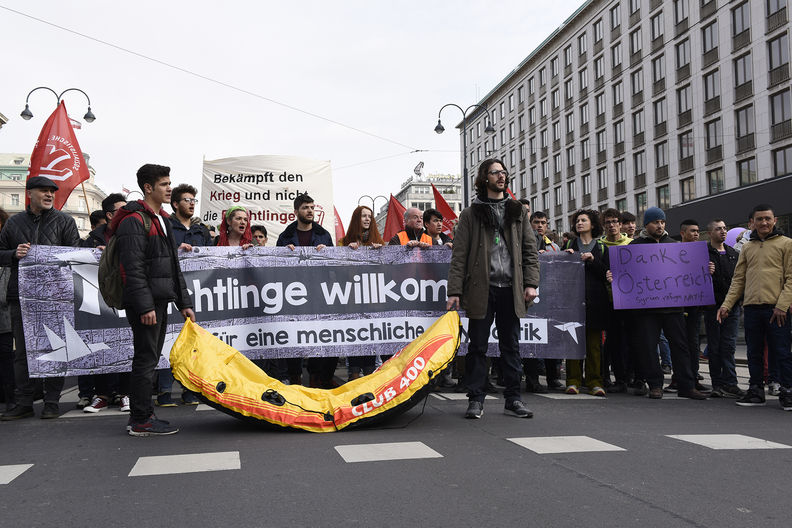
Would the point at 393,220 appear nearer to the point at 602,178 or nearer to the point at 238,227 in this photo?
the point at 238,227

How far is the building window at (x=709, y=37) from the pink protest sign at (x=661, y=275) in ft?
121

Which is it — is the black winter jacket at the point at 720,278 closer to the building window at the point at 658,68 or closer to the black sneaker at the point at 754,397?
the black sneaker at the point at 754,397

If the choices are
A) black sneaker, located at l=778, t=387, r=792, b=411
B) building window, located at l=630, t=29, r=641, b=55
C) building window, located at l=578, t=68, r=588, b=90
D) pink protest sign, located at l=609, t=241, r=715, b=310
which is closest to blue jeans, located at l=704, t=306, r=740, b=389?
pink protest sign, located at l=609, t=241, r=715, b=310

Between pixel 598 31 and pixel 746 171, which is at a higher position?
pixel 598 31

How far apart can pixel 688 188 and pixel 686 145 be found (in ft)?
8.04

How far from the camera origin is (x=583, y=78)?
196ft

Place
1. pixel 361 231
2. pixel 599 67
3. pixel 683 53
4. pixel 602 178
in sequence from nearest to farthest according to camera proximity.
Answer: pixel 361 231, pixel 683 53, pixel 599 67, pixel 602 178

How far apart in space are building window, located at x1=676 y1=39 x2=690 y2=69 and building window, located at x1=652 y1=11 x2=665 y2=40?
8.27 feet

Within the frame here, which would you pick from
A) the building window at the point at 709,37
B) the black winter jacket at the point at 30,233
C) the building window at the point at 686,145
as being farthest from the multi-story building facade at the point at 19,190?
the black winter jacket at the point at 30,233

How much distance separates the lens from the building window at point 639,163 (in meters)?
49.9

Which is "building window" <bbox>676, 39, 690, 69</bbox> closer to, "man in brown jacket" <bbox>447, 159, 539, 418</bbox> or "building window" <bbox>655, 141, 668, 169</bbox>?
"building window" <bbox>655, 141, 668, 169</bbox>

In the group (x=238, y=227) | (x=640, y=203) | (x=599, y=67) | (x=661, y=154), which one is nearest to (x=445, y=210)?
(x=238, y=227)

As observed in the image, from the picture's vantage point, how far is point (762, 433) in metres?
5.57

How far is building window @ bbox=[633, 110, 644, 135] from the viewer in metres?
49.9
